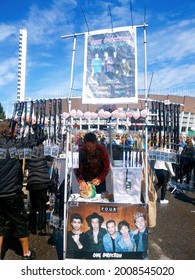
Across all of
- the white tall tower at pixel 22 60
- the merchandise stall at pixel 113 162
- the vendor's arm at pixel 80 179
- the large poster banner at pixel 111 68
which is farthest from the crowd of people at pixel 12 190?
the white tall tower at pixel 22 60

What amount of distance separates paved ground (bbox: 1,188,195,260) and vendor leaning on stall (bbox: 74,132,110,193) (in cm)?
115

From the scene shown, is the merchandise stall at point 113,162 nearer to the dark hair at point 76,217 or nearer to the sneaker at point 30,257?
the dark hair at point 76,217

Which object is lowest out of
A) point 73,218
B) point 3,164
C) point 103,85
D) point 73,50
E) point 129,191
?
point 73,218

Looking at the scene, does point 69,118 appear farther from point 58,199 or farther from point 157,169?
point 157,169

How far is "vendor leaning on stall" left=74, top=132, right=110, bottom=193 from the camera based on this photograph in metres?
3.72

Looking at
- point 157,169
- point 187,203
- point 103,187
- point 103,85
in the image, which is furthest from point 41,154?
point 187,203

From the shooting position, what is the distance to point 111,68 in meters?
3.50

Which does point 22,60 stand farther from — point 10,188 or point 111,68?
point 10,188

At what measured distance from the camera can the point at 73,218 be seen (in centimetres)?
323

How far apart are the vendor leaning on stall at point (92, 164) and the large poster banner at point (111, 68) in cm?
64

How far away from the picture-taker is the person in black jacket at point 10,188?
310cm

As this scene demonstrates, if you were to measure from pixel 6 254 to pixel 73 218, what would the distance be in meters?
1.21

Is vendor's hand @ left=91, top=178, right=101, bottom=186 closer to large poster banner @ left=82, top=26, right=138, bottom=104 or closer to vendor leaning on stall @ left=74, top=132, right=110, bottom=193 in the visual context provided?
vendor leaning on stall @ left=74, top=132, right=110, bottom=193
